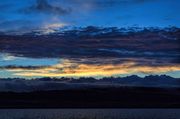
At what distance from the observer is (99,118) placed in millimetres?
186500

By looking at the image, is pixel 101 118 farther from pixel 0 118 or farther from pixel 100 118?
pixel 0 118

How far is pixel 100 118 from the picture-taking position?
187 meters

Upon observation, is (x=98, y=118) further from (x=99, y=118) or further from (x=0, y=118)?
(x=0, y=118)

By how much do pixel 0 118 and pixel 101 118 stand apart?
3209 centimetres

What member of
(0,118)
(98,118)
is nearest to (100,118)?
(98,118)

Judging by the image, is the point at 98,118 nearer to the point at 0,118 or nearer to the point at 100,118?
the point at 100,118

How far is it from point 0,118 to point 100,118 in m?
30.7

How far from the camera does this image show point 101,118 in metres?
190

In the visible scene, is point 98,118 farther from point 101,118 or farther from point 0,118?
point 0,118

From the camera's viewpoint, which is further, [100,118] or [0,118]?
[100,118]

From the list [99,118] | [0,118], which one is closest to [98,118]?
[99,118]

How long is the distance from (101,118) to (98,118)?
10.4 ft

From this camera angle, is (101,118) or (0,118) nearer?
A: (0,118)
